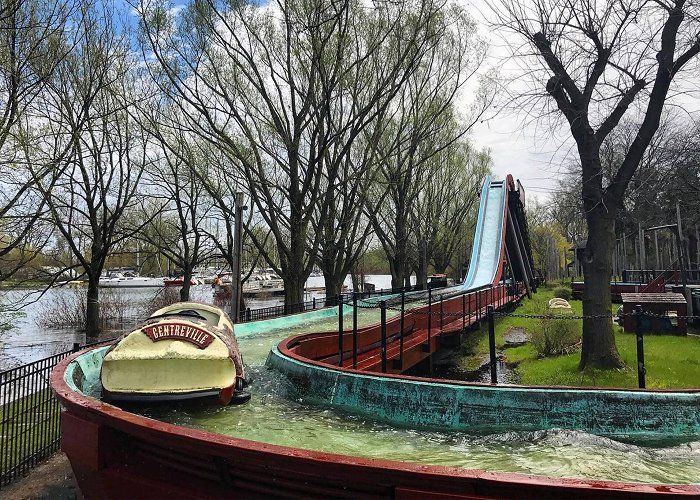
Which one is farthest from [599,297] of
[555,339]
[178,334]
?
[178,334]

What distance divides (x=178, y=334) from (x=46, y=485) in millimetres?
3134

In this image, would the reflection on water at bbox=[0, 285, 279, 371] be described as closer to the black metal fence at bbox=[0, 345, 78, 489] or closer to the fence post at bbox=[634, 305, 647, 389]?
the black metal fence at bbox=[0, 345, 78, 489]

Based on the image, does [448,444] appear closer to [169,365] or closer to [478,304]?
[169,365]

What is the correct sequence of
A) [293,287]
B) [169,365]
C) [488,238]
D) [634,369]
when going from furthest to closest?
[488,238] → [293,287] → [634,369] → [169,365]

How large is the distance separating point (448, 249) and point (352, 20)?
30894 mm

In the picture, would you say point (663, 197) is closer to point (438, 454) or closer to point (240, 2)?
point (240, 2)

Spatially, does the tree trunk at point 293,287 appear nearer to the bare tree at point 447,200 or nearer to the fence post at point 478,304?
the fence post at point 478,304

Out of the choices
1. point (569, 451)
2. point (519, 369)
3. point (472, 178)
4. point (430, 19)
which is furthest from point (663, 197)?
point (569, 451)

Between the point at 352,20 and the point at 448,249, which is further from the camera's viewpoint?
the point at 448,249

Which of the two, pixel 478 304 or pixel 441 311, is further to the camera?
pixel 478 304

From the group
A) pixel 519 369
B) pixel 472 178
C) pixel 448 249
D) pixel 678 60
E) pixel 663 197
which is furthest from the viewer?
pixel 448 249

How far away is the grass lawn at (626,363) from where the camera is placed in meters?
9.51

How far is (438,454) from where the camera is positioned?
4.85 metres

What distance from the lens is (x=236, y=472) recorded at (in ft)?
12.1
